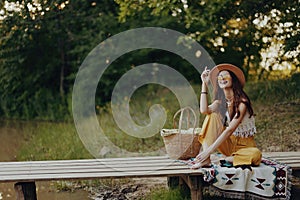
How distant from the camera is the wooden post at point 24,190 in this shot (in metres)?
4.12

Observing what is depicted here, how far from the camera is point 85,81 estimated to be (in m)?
10.7

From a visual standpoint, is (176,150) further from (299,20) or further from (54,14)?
(54,14)

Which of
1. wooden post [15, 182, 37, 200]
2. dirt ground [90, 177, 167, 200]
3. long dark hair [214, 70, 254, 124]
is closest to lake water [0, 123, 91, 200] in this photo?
dirt ground [90, 177, 167, 200]

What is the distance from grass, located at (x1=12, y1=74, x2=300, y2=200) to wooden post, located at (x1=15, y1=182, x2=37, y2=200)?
152 centimetres

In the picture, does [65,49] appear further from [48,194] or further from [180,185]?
[180,185]

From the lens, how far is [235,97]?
13.9ft

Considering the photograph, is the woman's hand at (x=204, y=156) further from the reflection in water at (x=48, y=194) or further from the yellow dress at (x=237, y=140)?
the reflection in water at (x=48, y=194)

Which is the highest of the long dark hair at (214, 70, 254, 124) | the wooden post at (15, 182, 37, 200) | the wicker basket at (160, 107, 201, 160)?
the long dark hair at (214, 70, 254, 124)

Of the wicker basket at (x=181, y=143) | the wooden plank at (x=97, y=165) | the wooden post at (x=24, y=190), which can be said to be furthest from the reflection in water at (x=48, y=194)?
the wicker basket at (x=181, y=143)

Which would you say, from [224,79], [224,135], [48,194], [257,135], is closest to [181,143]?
[224,135]

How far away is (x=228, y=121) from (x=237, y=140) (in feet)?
0.60

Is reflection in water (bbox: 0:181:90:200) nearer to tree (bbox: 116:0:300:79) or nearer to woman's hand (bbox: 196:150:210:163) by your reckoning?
woman's hand (bbox: 196:150:210:163)

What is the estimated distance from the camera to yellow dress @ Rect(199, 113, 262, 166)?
4148mm

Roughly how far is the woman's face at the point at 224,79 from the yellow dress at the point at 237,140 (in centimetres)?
24
